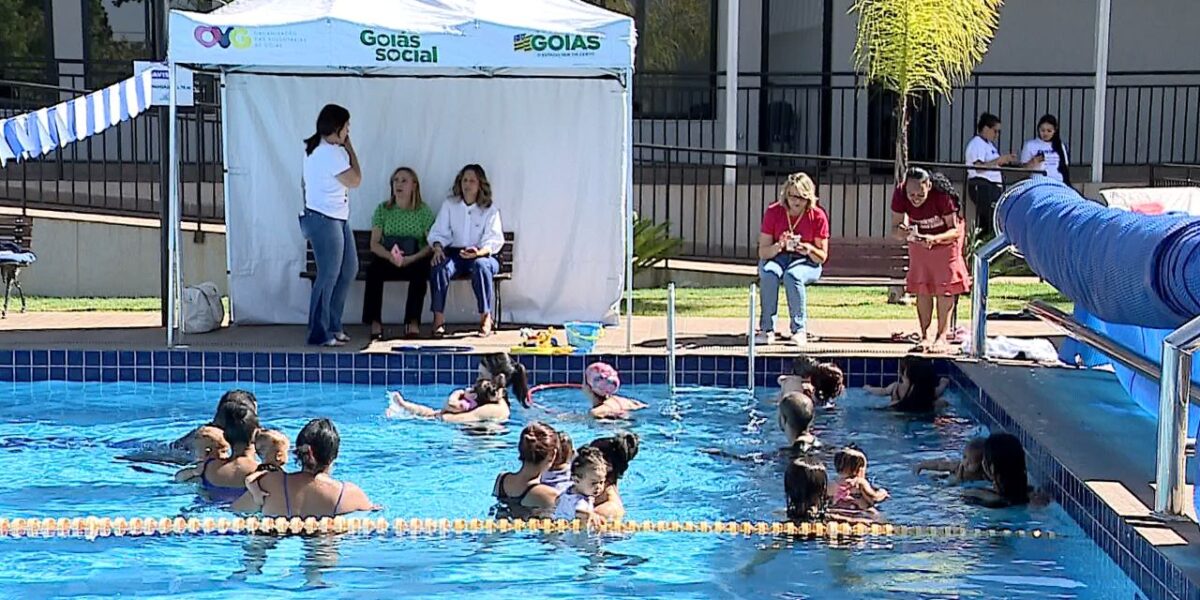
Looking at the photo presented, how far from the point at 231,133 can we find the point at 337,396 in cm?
263

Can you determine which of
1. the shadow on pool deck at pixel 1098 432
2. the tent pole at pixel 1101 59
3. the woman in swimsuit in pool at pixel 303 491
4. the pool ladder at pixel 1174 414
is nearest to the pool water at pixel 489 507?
the woman in swimsuit in pool at pixel 303 491

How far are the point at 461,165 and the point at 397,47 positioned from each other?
2142mm

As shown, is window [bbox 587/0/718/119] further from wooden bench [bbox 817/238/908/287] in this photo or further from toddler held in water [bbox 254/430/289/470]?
toddler held in water [bbox 254/430/289/470]

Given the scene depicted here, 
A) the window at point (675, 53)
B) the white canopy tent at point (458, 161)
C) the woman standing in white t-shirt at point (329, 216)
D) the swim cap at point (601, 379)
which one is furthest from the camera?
the window at point (675, 53)

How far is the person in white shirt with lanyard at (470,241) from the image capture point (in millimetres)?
11320

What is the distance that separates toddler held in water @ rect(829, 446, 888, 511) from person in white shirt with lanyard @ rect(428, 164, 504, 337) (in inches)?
181

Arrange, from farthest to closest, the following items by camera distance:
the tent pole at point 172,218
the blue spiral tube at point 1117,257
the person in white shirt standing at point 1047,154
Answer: the person in white shirt standing at point 1047,154 < the tent pole at point 172,218 < the blue spiral tube at point 1117,257

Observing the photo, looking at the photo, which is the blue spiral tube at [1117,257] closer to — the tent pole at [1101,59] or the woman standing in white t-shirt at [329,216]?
the woman standing in white t-shirt at [329,216]

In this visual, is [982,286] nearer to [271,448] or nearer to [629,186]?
[629,186]

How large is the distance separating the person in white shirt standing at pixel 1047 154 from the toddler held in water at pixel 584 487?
33.1ft

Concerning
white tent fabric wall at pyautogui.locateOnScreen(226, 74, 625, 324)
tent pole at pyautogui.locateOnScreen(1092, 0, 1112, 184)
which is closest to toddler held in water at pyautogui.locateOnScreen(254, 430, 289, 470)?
white tent fabric wall at pyautogui.locateOnScreen(226, 74, 625, 324)

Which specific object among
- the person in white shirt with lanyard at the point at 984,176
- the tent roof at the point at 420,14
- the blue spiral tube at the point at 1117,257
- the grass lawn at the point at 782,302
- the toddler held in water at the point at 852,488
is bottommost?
the toddler held in water at the point at 852,488

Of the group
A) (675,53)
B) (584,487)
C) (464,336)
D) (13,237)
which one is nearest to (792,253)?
(464,336)

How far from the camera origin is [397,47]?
990 centimetres
